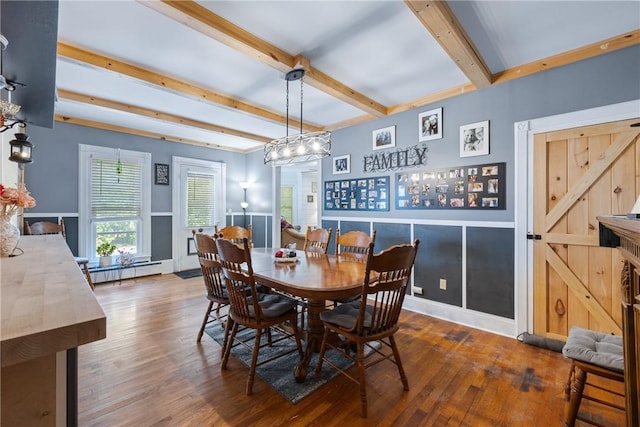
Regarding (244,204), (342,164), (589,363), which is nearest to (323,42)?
(342,164)

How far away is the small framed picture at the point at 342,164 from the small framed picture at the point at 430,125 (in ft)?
3.58

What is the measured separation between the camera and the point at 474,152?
9.52 ft

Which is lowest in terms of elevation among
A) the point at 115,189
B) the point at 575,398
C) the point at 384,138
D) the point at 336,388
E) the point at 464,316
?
the point at 336,388

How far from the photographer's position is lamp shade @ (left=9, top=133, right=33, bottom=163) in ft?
6.40

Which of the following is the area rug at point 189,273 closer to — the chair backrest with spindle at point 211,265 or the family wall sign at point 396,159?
the chair backrest with spindle at point 211,265

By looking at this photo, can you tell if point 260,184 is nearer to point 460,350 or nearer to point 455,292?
point 455,292

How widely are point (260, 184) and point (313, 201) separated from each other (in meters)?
2.82

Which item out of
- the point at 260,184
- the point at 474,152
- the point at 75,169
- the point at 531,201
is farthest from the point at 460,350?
the point at 75,169

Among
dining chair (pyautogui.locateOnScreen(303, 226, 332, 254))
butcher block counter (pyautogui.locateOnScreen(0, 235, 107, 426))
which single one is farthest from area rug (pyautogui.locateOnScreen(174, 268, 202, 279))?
butcher block counter (pyautogui.locateOnScreen(0, 235, 107, 426))

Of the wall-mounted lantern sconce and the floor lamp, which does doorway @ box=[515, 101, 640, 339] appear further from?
the floor lamp

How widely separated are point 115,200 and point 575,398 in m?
5.81

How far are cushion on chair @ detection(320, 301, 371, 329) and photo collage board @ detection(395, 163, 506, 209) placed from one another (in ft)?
5.69

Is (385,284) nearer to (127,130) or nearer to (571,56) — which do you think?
(571,56)

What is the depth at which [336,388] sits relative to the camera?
1906 millimetres
